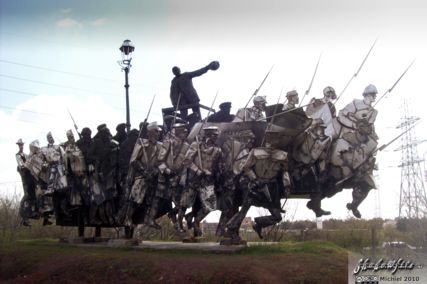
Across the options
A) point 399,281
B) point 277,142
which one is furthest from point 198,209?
point 399,281

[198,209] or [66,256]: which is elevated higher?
[198,209]

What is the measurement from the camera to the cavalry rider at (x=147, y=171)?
12.8 metres

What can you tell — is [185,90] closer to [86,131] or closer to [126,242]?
[86,131]

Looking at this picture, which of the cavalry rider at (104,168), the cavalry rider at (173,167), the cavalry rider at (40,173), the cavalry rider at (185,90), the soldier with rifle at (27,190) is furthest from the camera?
the soldier with rifle at (27,190)

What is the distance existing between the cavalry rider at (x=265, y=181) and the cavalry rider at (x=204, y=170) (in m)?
0.83

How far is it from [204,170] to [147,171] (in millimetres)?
1730

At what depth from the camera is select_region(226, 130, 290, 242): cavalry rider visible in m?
10.8

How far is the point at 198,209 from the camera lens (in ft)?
41.1

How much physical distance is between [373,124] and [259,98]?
2527 millimetres

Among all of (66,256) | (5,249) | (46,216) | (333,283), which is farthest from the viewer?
(46,216)

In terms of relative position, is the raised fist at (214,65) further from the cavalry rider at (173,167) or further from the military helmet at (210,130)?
the military helmet at (210,130)

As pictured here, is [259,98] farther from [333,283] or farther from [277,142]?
[333,283]

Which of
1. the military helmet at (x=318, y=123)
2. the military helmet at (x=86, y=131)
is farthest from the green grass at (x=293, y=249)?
the military helmet at (x=86, y=131)

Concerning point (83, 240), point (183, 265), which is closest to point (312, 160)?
point (183, 265)
